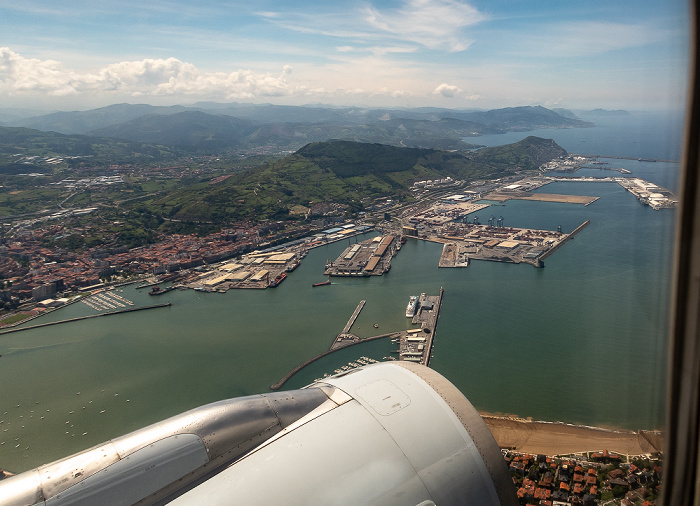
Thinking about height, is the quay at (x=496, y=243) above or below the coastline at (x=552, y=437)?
above

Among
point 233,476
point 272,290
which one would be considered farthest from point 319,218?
point 233,476

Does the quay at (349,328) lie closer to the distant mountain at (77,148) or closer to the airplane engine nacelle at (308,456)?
the airplane engine nacelle at (308,456)

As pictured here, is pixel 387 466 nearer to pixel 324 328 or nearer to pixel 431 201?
pixel 324 328

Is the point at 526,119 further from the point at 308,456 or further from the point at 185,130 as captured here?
the point at 308,456

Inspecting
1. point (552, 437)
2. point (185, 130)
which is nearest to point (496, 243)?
point (552, 437)

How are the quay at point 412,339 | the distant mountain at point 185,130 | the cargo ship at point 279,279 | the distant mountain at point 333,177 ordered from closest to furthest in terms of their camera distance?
the quay at point 412,339 → the cargo ship at point 279,279 → the distant mountain at point 333,177 → the distant mountain at point 185,130

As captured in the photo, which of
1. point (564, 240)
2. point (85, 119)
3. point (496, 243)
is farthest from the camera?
point (85, 119)

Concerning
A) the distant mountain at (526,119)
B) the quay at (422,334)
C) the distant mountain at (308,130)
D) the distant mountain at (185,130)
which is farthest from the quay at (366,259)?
the distant mountain at (526,119)
